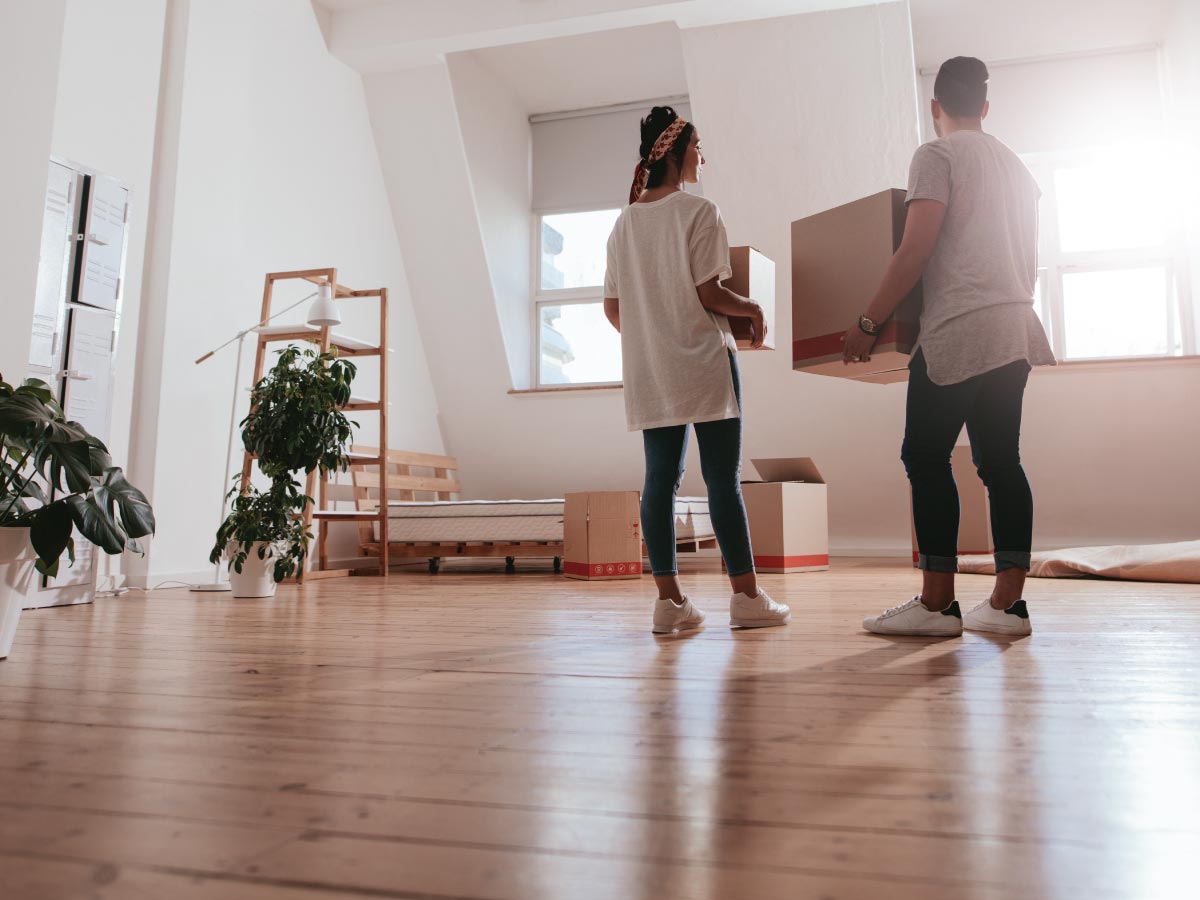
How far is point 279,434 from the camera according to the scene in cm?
307

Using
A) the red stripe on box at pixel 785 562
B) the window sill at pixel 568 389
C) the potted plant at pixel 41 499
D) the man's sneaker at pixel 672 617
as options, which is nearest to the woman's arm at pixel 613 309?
the man's sneaker at pixel 672 617

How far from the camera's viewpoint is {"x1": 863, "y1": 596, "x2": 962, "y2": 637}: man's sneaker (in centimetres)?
178

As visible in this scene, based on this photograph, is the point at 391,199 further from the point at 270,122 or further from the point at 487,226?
the point at 270,122

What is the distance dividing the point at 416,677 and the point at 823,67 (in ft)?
12.4

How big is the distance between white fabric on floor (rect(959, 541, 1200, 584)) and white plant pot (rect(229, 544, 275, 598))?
8.18ft

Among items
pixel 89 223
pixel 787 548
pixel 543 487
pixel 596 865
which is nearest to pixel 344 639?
pixel 596 865

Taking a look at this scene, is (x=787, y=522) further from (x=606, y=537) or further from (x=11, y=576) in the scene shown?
(x=11, y=576)

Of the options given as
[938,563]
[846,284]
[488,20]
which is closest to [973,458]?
[938,563]

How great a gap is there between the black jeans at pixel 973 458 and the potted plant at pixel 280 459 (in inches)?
83.4

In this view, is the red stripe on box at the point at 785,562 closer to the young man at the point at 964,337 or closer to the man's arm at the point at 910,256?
the young man at the point at 964,337

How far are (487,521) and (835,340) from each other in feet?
8.58

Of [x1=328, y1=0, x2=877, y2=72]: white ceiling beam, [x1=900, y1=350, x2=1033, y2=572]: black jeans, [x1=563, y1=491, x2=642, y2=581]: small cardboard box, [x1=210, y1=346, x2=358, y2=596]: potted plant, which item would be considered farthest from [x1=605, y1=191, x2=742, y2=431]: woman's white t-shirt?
[x1=328, y1=0, x2=877, y2=72]: white ceiling beam

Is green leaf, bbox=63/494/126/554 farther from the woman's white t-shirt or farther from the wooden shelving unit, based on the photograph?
the wooden shelving unit

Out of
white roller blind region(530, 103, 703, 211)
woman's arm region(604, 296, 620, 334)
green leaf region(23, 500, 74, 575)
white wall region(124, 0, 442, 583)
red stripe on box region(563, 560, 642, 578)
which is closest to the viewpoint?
green leaf region(23, 500, 74, 575)
